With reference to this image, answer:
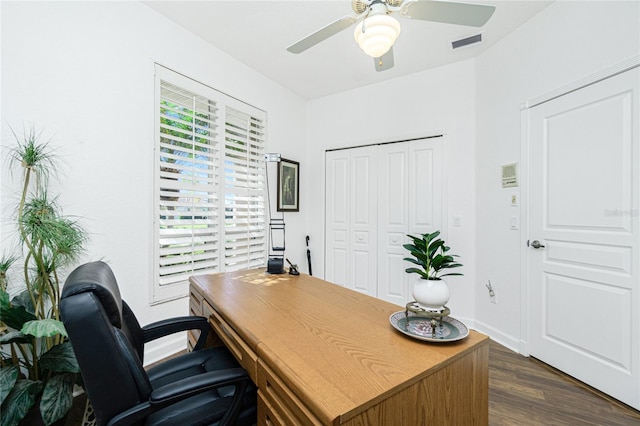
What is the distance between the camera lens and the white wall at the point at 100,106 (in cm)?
170

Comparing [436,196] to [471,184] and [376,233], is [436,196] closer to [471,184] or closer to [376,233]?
[471,184]

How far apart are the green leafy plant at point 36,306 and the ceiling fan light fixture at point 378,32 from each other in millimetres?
2043

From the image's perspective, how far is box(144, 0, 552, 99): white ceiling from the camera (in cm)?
230

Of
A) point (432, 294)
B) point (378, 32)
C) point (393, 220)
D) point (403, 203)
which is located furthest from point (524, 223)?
point (378, 32)

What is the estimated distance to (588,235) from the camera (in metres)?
2.00

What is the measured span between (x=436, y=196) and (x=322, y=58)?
2.04 metres

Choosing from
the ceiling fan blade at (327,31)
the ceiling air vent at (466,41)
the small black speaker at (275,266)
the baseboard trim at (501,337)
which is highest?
the ceiling air vent at (466,41)

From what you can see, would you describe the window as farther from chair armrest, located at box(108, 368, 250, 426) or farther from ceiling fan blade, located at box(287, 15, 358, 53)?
chair armrest, located at box(108, 368, 250, 426)

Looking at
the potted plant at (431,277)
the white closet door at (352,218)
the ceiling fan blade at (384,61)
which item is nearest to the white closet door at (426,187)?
the white closet door at (352,218)

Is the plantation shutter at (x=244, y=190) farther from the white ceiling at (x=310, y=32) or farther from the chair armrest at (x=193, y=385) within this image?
the chair armrest at (x=193, y=385)

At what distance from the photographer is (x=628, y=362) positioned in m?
1.77

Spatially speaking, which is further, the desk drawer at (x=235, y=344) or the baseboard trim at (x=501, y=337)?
the baseboard trim at (x=501, y=337)

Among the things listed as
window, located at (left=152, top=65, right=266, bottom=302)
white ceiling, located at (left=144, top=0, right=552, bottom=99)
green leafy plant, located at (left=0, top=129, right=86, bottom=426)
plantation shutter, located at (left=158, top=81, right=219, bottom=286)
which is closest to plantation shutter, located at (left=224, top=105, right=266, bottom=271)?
window, located at (left=152, top=65, right=266, bottom=302)

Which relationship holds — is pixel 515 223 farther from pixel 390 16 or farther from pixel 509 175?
pixel 390 16
